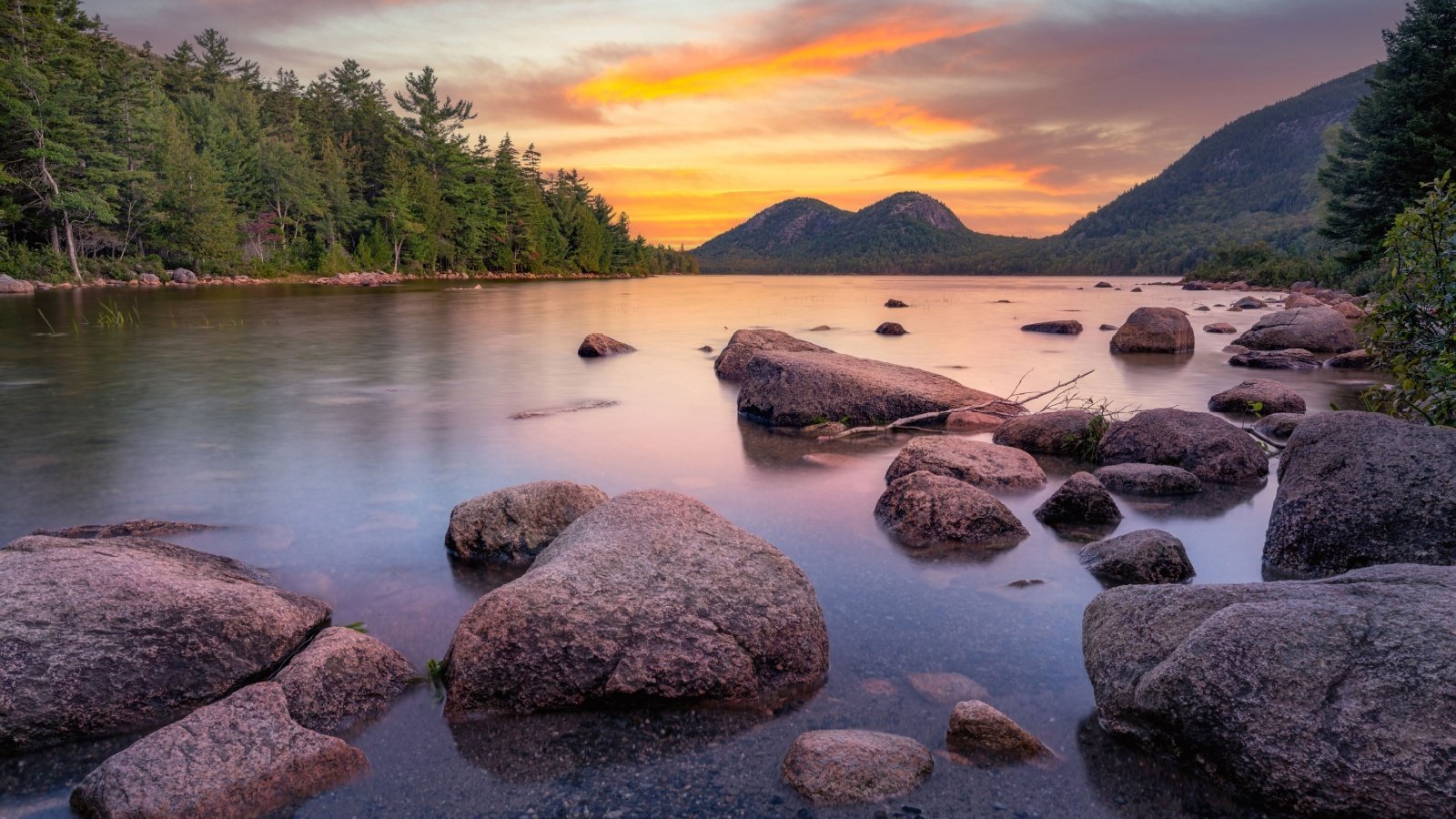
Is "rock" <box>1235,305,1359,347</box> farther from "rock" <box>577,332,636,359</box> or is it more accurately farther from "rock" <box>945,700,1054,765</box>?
"rock" <box>945,700,1054,765</box>

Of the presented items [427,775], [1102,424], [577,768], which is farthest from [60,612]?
[1102,424]

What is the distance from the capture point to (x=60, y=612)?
4324 mm

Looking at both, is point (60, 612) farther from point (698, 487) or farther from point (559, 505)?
point (698, 487)

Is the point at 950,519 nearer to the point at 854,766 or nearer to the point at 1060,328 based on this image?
the point at 854,766

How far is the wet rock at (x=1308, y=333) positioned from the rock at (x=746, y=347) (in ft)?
50.8

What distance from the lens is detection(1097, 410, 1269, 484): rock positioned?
915 centimetres

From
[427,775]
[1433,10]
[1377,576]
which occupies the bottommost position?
[427,775]

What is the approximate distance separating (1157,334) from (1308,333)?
4059mm

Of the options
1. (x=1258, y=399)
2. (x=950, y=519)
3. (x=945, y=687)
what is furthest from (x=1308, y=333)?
(x=945, y=687)

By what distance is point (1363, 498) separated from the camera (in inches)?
237

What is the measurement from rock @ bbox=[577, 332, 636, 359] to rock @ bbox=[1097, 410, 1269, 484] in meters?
15.1

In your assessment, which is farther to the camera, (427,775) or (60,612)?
(60,612)

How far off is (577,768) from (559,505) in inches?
122

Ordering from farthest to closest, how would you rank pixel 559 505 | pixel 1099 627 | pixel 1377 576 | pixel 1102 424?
pixel 1102 424 → pixel 559 505 → pixel 1099 627 → pixel 1377 576
